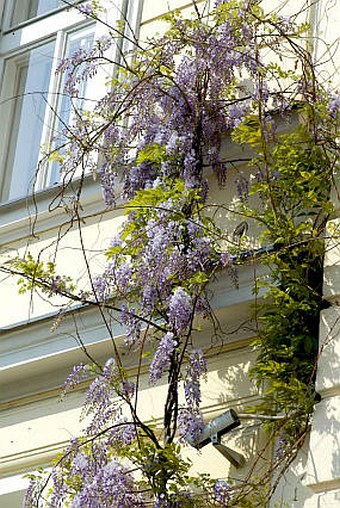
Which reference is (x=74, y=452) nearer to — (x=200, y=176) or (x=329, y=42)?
(x=200, y=176)

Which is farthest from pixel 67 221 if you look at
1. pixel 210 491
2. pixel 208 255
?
pixel 210 491

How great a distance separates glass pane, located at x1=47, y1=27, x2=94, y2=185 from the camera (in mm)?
7418

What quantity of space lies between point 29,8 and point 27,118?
83cm

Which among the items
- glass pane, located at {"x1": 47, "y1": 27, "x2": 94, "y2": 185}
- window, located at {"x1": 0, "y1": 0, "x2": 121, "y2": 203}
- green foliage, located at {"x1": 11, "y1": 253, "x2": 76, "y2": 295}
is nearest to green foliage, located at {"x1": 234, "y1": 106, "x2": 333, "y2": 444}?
green foliage, located at {"x1": 11, "y1": 253, "x2": 76, "y2": 295}

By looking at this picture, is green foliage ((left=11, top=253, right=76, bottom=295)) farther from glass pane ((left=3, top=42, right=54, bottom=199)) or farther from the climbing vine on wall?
glass pane ((left=3, top=42, right=54, bottom=199))

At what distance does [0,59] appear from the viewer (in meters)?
8.03

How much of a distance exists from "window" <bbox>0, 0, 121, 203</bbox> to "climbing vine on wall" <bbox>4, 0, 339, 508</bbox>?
522 millimetres

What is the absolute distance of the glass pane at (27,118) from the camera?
7.64m

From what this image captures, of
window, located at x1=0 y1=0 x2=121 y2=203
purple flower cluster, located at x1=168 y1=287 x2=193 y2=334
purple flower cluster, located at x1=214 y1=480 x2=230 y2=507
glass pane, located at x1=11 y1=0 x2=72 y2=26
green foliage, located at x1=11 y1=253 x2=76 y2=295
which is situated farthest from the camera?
glass pane, located at x1=11 y1=0 x2=72 y2=26

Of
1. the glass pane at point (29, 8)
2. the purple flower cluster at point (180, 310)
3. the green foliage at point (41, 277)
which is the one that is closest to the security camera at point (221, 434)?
the purple flower cluster at point (180, 310)

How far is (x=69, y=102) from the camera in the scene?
7516 millimetres

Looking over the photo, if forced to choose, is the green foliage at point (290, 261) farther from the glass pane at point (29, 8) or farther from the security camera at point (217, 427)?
the glass pane at point (29, 8)

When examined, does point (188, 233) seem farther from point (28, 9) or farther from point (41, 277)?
point (28, 9)

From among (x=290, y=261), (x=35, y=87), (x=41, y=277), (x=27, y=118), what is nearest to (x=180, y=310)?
(x=290, y=261)
